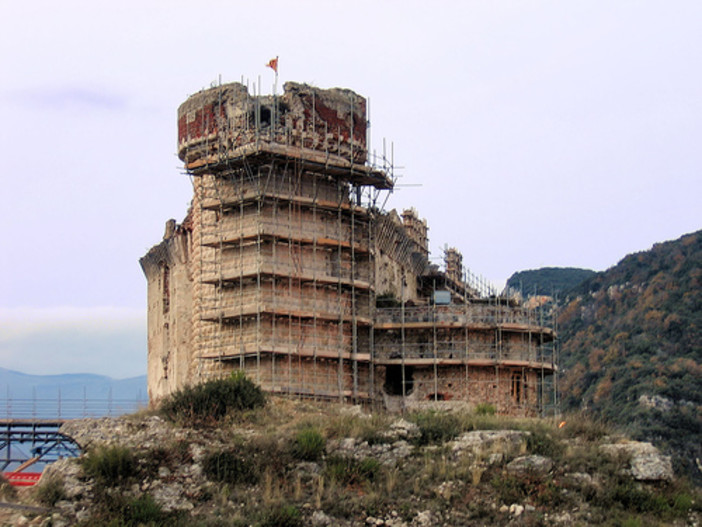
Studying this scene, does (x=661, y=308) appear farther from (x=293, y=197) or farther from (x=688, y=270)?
(x=293, y=197)

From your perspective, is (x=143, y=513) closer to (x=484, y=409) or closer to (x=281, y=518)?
(x=281, y=518)

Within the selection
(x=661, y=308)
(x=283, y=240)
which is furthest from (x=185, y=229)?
(x=661, y=308)

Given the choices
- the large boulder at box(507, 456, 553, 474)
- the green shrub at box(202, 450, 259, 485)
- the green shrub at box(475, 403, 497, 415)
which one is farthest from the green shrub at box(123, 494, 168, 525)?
the green shrub at box(475, 403, 497, 415)

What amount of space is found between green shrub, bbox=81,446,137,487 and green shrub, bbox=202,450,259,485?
165 centimetres

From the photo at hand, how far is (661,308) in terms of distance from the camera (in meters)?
69.2

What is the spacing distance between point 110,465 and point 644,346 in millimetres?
46719

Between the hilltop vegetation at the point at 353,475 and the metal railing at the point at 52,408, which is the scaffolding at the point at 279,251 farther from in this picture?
the hilltop vegetation at the point at 353,475

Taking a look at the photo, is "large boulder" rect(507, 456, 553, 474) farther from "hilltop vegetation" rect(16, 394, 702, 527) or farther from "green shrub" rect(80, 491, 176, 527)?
"green shrub" rect(80, 491, 176, 527)

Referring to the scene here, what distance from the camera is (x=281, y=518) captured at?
23.1 metres

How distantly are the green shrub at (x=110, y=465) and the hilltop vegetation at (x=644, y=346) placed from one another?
29399mm

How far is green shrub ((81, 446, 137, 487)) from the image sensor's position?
24297 mm

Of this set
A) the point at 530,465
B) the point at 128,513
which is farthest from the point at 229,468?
the point at 530,465

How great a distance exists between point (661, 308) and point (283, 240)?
40610 mm

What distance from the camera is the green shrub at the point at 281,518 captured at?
23000mm
